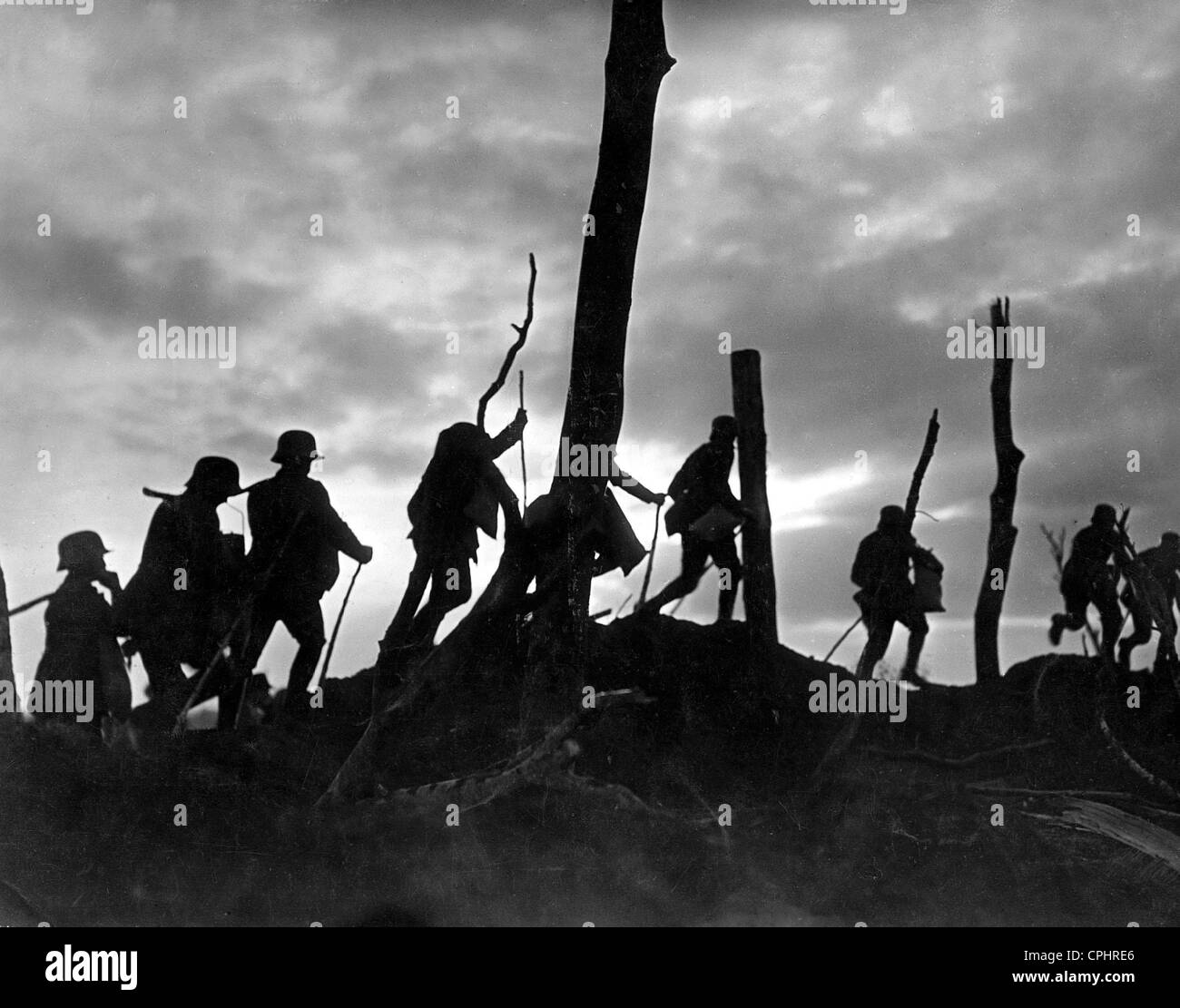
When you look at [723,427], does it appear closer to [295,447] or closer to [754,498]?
[754,498]

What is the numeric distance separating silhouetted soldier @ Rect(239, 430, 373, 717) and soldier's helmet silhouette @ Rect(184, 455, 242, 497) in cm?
19

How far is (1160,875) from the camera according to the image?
7.16 meters

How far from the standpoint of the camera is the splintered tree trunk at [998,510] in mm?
7578

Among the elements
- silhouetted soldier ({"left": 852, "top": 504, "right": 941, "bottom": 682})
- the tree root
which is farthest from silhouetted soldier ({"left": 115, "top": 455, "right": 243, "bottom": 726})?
the tree root

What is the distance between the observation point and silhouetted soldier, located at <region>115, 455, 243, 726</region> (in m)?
7.29

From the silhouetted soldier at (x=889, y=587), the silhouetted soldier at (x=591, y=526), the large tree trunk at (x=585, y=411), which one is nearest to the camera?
the large tree trunk at (x=585, y=411)

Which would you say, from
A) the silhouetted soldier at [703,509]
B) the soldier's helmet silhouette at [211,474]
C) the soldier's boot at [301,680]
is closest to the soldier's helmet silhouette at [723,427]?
the silhouetted soldier at [703,509]

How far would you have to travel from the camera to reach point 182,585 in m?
7.32

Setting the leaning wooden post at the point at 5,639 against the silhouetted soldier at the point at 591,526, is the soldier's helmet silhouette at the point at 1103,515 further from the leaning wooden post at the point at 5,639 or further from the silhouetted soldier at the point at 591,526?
the leaning wooden post at the point at 5,639

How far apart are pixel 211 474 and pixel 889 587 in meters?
4.54

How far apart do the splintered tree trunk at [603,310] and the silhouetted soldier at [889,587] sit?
1.83 m

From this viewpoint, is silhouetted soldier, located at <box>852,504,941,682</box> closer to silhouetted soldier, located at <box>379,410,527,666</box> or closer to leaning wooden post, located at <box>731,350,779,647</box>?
leaning wooden post, located at <box>731,350,779,647</box>

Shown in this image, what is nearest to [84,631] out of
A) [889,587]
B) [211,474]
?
[211,474]
